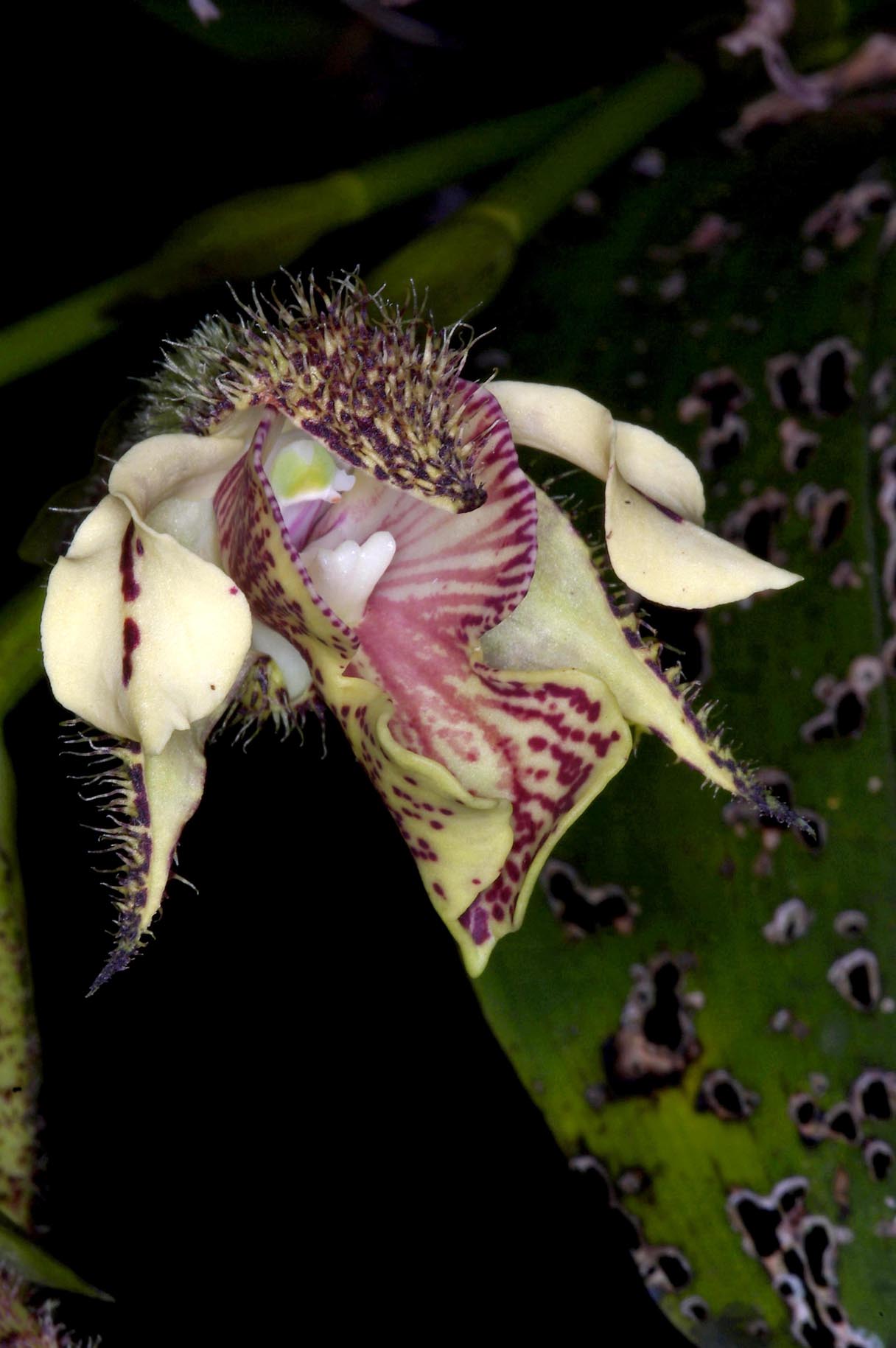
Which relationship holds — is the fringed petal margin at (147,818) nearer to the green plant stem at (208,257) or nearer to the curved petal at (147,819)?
the curved petal at (147,819)

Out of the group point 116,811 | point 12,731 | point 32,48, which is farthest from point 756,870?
point 32,48

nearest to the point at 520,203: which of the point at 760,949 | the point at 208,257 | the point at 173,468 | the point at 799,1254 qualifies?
the point at 208,257

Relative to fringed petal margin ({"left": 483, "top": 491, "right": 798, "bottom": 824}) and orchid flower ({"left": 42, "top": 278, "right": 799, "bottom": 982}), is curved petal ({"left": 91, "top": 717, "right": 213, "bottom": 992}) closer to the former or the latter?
orchid flower ({"left": 42, "top": 278, "right": 799, "bottom": 982})

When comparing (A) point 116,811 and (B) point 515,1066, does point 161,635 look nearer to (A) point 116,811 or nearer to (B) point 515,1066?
(A) point 116,811

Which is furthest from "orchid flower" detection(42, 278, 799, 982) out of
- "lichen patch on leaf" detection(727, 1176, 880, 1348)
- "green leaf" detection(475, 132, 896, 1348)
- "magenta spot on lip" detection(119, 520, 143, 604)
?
"lichen patch on leaf" detection(727, 1176, 880, 1348)

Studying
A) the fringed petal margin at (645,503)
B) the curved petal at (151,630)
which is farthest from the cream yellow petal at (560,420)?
the curved petal at (151,630)

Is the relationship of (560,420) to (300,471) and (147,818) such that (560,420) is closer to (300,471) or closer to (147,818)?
(300,471)
